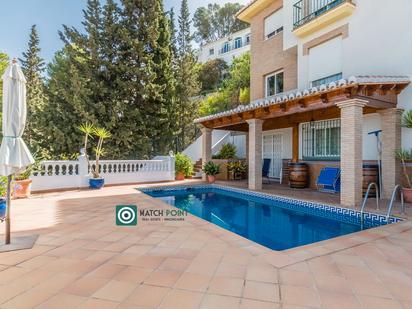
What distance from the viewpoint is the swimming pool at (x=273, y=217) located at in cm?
595

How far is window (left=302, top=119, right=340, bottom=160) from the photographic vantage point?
10.8 m

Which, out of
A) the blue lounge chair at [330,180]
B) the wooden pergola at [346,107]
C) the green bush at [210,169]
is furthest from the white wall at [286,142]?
the green bush at [210,169]

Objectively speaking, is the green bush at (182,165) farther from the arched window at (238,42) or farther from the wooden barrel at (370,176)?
A: the arched window at (238,42)

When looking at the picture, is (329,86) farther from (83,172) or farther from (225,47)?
(225,47)

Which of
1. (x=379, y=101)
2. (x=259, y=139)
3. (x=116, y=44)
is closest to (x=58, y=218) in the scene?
(x=259, y=139)

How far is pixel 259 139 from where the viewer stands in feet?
36.8

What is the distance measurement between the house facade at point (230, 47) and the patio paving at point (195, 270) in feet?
110

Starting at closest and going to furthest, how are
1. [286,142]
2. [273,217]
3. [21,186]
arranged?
[273,217], [21,186], [286,142]

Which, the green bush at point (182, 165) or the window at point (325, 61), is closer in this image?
the window at point (325, 61)

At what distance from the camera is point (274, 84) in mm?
14133

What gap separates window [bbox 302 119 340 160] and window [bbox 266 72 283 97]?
2771mm

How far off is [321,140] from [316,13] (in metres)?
5.49

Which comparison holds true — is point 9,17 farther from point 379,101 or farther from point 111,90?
point 379,101

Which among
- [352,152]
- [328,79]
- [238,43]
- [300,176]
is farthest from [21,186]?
[238,43]
